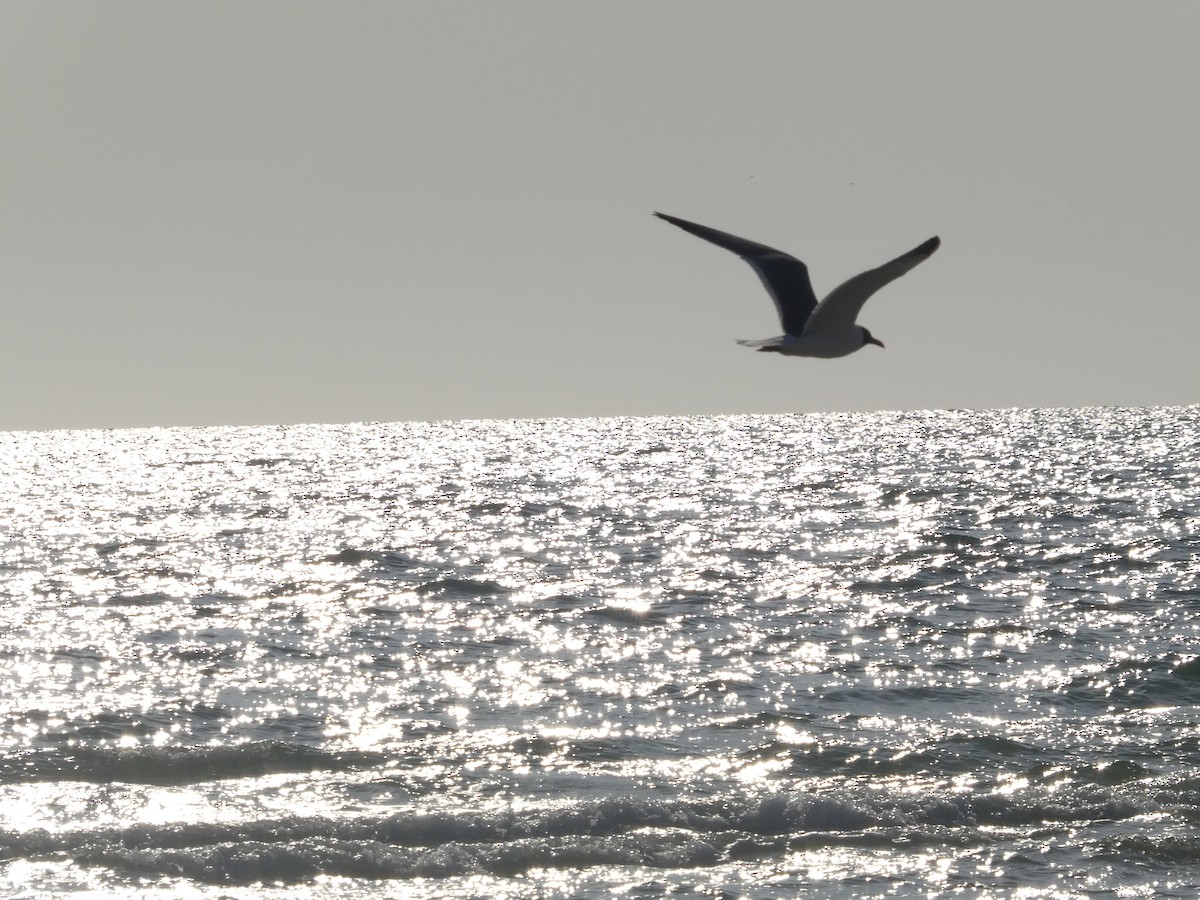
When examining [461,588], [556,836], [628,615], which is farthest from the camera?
[461,588]

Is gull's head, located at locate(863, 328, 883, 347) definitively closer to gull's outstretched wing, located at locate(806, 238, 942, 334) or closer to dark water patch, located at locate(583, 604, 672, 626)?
gull's outstretched wing, located at locate(806, 238, 942, 334)

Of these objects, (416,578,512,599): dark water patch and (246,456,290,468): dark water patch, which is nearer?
(416,578,512,599): dark water patch

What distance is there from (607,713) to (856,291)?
5.51 metres

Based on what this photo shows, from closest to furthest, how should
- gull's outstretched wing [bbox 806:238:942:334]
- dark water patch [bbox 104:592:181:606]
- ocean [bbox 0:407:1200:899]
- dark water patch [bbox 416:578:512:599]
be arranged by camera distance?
1. gull's outstretched wing [bbox 806:238:942:334]
2. ocean [bbox 0:407:1200:899]
3. dark water patch [bbox 104:592:181:606]
4. dark water patch [bbox 416:578:512:599]

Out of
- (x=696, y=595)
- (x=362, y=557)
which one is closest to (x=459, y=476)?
(x=362, y=557)

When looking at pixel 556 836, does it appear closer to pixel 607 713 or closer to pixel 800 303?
pixel 607 713

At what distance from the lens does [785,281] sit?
12.4 meters

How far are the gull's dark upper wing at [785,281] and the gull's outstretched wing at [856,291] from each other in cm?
40

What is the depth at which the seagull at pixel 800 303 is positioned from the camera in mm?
11484

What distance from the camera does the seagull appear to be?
11484mm

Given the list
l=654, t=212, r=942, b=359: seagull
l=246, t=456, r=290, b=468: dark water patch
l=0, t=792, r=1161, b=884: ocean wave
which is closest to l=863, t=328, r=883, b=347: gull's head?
l=654, t=212, r=942, b=359: seagull

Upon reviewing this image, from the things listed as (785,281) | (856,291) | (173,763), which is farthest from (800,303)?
(173,763)

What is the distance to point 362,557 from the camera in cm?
2922

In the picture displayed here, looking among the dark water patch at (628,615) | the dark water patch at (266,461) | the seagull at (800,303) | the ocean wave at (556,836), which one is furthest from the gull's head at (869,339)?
the dark water patch at (266,461)
